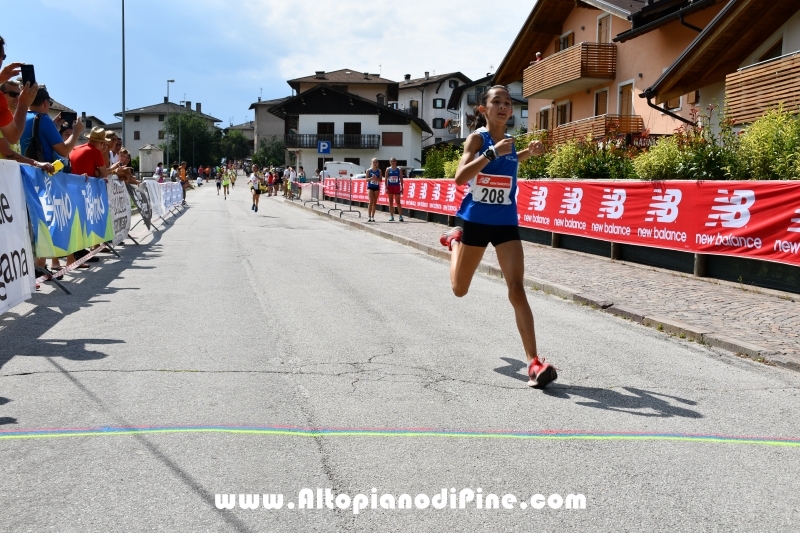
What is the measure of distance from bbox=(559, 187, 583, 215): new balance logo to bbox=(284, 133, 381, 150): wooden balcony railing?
73.3 metres

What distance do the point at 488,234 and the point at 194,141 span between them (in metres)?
126

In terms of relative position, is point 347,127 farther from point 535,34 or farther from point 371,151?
point 535,34

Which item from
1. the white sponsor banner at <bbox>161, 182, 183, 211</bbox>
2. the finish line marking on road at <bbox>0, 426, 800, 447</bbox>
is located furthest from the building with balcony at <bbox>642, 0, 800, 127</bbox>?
the white sponsor banner at <bbox>161, 182, 183, 211</bbox>

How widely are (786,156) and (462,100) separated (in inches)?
3472

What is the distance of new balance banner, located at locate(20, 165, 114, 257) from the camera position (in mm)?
8812

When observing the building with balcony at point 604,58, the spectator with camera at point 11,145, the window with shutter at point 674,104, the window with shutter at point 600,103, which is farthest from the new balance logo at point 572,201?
the window with shutter at point 600,103

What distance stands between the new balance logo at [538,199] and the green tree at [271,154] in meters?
105

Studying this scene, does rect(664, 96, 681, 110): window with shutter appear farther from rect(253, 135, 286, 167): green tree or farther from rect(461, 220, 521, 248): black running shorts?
rect(253, 135, 286, 167): green tree

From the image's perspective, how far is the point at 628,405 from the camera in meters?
5.19

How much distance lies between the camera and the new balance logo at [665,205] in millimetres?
11875

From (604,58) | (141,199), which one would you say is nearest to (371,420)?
(141,199)

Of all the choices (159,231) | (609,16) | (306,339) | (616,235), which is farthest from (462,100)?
(306,339)

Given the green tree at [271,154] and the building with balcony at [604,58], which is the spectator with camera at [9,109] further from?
the green tree at [271,154]

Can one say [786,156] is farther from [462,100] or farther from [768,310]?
[462,100]
